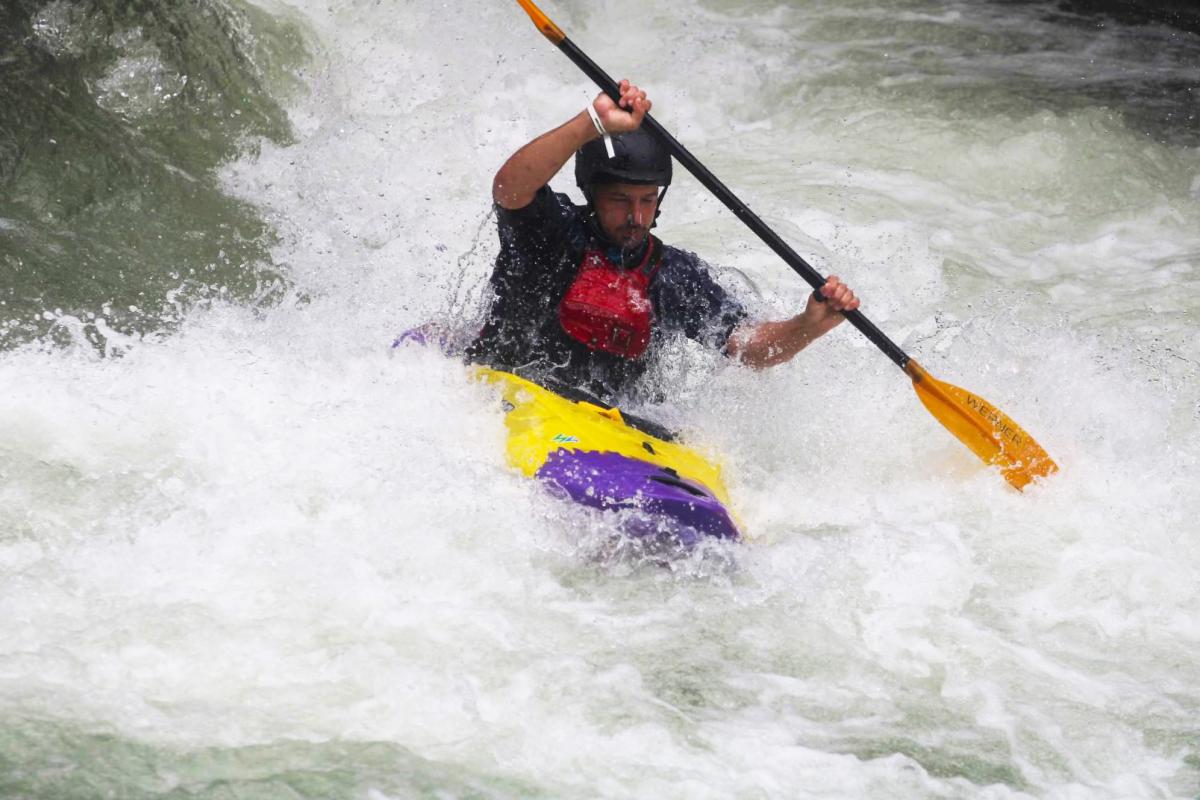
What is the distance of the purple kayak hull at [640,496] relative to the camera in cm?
341

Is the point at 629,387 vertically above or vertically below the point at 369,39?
below

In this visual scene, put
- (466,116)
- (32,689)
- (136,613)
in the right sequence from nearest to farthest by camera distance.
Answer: (32,689), (136,613), (466,116)

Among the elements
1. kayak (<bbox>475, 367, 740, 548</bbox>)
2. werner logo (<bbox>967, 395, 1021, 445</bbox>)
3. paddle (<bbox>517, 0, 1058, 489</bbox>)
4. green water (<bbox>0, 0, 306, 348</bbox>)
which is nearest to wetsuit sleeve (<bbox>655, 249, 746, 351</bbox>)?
paddle (<bbox>517, 0, 1058, 489</bbox>)

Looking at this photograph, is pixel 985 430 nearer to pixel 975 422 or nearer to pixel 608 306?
pixel 975 422

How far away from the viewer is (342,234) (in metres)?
5.93

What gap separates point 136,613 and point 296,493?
62 cm

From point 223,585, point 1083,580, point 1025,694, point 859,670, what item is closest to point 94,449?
point 223,585

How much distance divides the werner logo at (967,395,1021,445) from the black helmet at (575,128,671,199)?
1.27 meters

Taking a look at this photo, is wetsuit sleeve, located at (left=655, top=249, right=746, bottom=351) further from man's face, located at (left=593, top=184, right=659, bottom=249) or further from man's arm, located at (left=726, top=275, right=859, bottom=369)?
man's face, located at (left=593, top=184, right=659, bottom=249)

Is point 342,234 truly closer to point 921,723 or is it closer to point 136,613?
point 136,613

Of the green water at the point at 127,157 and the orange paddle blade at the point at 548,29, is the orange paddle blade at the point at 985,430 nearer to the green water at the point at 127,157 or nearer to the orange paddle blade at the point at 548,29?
the orange paddle blade at the point at 548,29

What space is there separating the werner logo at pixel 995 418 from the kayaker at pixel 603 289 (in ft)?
2.06

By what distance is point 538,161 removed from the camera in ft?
11.2

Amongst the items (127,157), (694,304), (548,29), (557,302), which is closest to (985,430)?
(694,304)
